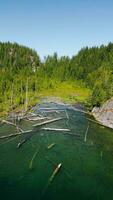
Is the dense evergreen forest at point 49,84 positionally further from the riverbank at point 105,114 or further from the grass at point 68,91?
the riverbank at point 105,114

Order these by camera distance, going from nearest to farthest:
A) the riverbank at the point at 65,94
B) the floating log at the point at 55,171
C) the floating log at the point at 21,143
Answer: the floating log at the point at 55,171, the floating log at the point at 21,143, the riverbank at the point at 65,94

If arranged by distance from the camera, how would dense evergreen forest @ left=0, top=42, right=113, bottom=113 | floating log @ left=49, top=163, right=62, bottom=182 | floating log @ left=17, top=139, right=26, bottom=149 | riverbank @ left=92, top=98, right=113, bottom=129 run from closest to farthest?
floating log @ left=49, top=163, right=62, bottom=182
floating log @ left=17, top=139, right=26, bottom=149
riverbank @ left=92, top=98, right=113, bottom=129
dense evergreen forest @ left=0, top=42, right=113, bottom=113

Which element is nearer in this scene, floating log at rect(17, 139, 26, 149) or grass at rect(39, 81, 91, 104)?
floating log at rect(17, 139, 26, 149)

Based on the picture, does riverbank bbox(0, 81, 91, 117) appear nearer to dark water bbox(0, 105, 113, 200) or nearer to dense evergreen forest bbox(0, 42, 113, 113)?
dense evergreen forest bbox(0, 42, 113, 113)

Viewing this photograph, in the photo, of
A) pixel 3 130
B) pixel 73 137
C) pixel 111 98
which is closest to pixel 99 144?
pixel 73 137

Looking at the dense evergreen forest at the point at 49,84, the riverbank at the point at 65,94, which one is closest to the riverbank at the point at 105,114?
the dense evergreen forest at the point at 49,84

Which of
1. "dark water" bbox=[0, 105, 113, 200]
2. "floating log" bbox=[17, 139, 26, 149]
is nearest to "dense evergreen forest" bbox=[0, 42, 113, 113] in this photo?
"dark water" bbox=[0, 105, 113, 200]

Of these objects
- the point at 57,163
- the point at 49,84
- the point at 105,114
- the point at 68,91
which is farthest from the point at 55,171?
the point at 49,84

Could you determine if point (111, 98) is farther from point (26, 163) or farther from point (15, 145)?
point (26, 163)
